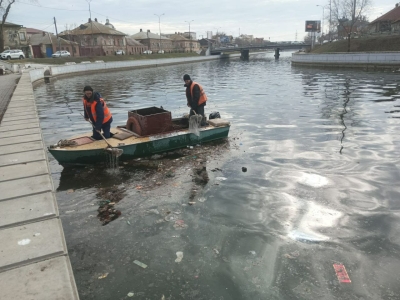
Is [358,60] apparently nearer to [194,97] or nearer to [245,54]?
[194,97]

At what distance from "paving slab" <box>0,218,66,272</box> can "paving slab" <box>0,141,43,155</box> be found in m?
3.64

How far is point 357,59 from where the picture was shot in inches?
1566

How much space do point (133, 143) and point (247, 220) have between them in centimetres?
414

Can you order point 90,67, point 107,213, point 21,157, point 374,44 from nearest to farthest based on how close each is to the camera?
point 107,213 < point 21,157 < point 374,44 < point 90,67

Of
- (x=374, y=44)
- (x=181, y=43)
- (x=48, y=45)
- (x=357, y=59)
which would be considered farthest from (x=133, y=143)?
(x=181, y=43)

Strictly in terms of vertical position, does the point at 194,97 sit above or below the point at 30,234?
above

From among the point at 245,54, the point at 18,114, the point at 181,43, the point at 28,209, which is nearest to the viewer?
the point at 28,209

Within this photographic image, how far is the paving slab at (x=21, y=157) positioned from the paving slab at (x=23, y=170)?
0.20m

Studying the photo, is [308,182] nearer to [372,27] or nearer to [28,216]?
[28,216]

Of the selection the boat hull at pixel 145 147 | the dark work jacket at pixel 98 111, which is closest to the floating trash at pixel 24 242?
Result: the boat hull at pixel 145 147

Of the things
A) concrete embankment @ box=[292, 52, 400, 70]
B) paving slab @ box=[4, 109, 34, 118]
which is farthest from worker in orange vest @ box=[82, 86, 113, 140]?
concrete embankment @ box=[292, 52, 400, 70]

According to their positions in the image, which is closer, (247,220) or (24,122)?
(247,220)

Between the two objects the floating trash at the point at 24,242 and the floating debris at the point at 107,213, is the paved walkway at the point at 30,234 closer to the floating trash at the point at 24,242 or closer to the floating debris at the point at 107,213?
the floating trash at the point at 24,242

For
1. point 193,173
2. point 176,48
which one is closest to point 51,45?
point 176,48
